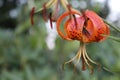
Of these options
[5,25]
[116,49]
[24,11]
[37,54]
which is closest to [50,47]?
[37,54]

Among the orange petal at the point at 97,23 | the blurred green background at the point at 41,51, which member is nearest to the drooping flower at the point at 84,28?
the orange petal at the point at 97,23

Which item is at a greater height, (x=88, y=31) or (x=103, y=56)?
(x=88, y=31)

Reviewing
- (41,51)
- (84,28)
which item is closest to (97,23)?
(84,28)

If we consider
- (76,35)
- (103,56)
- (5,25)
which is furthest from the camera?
(5,25)

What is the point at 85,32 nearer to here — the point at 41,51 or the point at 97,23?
the point at 97,23

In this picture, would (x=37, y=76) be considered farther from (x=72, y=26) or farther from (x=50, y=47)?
(x=72, y=26)

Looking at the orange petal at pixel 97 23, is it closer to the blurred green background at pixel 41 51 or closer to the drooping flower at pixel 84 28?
the drooping flower at pixel 84 28
